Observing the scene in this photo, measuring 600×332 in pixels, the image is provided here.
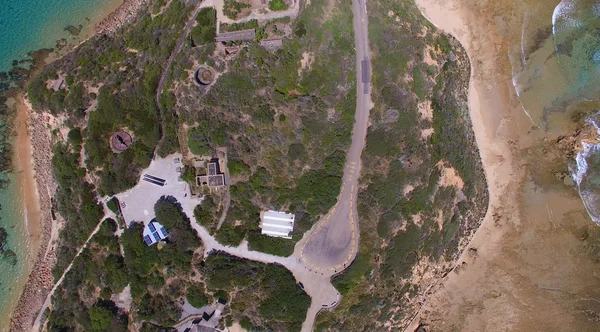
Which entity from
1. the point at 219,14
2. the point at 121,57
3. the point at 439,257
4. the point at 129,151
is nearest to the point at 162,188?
the point at 129,151

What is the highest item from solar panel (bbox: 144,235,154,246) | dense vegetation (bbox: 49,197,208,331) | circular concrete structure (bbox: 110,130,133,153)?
circular concrete structure (bbox: 110,130,133,153)

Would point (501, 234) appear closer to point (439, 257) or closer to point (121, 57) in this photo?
point (439, 257)

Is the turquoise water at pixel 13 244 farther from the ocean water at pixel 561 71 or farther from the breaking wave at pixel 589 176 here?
the breaking wave at pixel 589 176

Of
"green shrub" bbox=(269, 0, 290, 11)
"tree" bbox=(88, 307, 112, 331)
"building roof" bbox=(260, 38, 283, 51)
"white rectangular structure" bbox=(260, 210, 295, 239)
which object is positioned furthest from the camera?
"tree" bbox=(88, 307, 112, 331)

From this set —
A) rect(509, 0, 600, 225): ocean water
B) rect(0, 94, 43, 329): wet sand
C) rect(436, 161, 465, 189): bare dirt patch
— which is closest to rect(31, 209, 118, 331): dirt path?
rect(0, 94, 43, 329): wet sand

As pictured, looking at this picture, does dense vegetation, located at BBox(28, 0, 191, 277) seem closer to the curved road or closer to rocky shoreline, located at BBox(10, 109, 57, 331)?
→ the curved road

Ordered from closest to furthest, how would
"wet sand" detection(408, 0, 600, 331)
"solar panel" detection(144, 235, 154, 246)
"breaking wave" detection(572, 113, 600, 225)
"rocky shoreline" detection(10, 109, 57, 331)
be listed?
"solar panel" detection(144, 235, 154, 246), "rocky shoreline" detection(10, 109, 57, 331), "wet sand" detection(408, 0, 600, 331), "breaking wave" detection(572, 113, 600, 225)

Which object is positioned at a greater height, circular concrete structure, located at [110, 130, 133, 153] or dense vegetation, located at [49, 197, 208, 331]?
circular concrete structure, located at [110, 130, 133, 153]

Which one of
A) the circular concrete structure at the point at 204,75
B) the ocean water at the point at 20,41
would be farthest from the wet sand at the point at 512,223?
the ocean water at the point at 20,41
